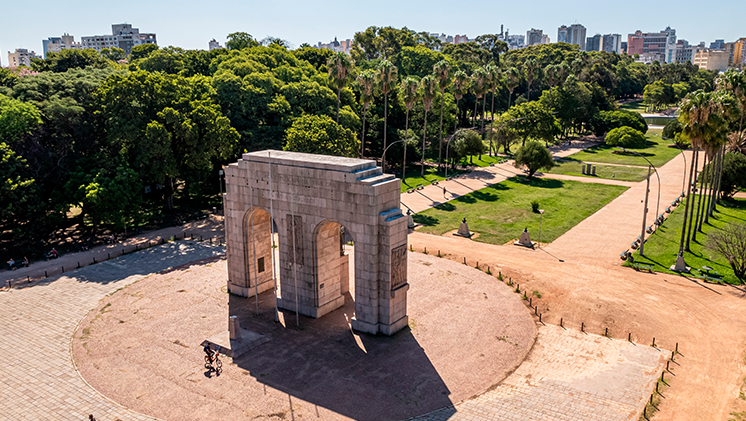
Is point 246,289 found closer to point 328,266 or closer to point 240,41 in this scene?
point 328,266

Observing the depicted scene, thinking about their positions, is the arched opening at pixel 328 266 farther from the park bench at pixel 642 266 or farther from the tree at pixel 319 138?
the park bench at pixel 642 266

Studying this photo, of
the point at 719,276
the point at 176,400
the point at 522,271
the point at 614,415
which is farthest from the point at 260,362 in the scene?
the point at 719,276

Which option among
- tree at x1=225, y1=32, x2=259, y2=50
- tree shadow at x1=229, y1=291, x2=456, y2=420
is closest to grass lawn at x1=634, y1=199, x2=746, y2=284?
tree shadow at x1=229, y1=291, x2=456, y2=420

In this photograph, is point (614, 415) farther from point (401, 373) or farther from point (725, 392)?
point (401, 373)

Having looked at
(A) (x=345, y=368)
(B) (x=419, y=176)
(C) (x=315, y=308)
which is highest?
(B) (x=419, y=176)

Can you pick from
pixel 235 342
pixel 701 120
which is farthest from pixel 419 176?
pixel 235 342

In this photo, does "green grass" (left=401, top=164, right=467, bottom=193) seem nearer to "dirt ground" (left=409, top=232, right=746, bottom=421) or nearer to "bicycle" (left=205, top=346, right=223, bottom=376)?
"dirt ground" (left=409, top=232, right=746, bottom=421)

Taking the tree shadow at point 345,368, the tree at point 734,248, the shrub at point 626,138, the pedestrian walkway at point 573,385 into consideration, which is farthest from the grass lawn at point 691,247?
the shrub at point 626,138
